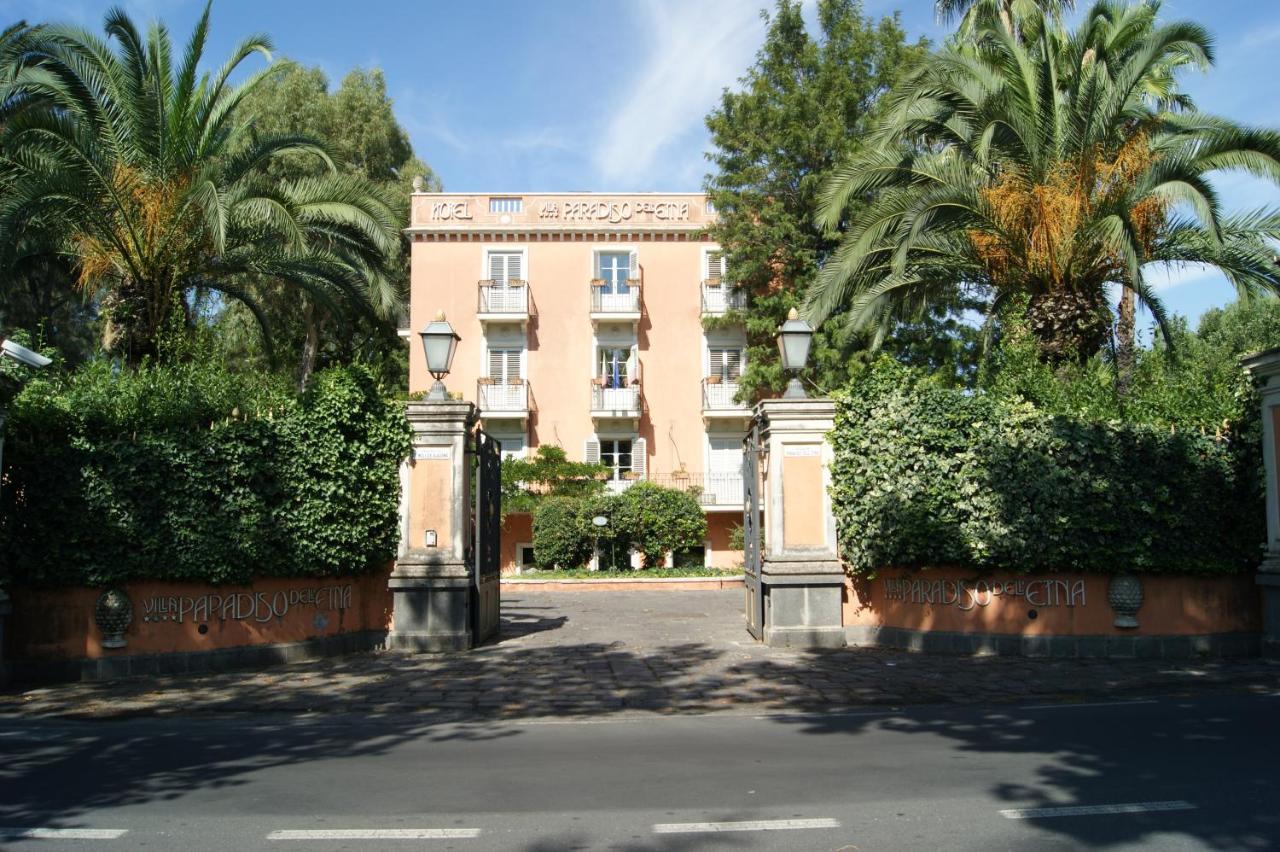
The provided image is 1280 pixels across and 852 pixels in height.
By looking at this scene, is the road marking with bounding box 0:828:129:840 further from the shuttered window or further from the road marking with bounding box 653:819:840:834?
the shuttered window

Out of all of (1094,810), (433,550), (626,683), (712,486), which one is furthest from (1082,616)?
(712,486)

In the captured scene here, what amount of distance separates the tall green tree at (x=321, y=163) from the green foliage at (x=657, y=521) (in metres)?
8.61

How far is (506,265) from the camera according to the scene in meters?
35.1

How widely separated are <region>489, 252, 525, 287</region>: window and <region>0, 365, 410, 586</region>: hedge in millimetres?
23101

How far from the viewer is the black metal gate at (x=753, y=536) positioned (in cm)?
1309

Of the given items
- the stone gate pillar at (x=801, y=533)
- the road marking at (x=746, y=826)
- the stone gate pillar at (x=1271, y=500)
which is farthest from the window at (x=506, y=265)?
the road marking at (x=746, y=826)

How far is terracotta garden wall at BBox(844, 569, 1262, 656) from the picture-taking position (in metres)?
11.8

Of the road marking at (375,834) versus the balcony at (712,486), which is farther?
the balcony at (712,486)

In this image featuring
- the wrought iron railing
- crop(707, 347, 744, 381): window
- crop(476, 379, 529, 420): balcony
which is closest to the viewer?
the wrought iron railing

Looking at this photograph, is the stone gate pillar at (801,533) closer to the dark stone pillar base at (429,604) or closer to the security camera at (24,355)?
the dark stone pillar base at (429,604)

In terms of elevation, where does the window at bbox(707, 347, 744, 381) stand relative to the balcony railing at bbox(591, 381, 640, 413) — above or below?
above

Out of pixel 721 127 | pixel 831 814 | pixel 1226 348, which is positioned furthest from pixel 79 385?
pixel 1226 348

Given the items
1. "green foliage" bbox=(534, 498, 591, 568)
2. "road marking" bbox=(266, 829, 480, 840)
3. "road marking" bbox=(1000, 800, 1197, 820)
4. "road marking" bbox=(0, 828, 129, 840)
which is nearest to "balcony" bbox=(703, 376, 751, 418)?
"green foliage" bbox=(534, 498, 591, 568)

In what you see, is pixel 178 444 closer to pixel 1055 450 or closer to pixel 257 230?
pixel 257 230
